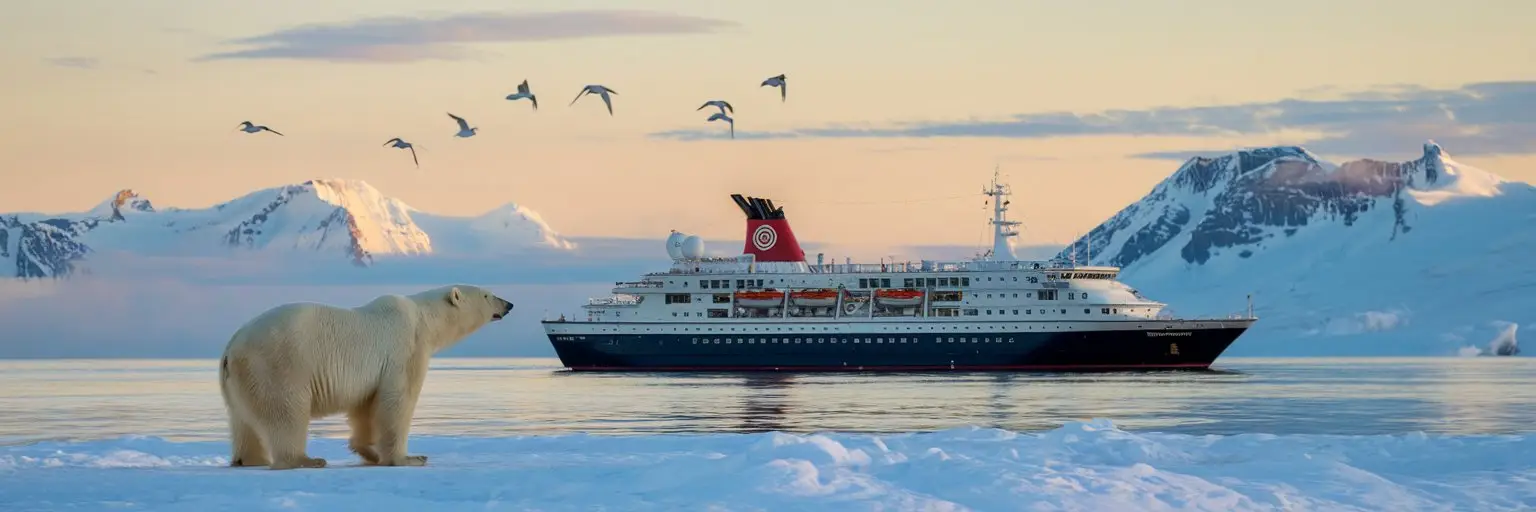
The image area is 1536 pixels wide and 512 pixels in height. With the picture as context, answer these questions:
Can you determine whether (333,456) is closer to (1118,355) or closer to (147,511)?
(147,511)

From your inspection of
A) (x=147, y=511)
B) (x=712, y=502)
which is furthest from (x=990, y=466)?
(x=147, y=511)

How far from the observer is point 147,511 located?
1227cm

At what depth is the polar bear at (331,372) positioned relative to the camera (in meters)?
15.2

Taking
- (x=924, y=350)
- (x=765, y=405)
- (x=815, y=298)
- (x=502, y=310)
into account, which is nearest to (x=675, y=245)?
(x=815, y=298)

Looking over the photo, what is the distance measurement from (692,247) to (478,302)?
64556mm

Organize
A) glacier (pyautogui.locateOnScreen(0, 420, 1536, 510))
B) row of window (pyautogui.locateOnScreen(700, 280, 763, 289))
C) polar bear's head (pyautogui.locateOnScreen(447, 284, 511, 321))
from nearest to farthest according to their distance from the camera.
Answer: glacier (pyautogui.locateOnScreen(0, 420, 1536, 510)) < polar bear's head (pyautogui.locateOnScreen(447, 284, 511, 321)) < row of window (pyautogui.locateOnScreen(700, 280, 763, 289))

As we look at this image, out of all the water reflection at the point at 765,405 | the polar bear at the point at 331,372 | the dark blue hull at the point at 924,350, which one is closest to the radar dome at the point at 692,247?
the dark blue hull at the point at 924,350

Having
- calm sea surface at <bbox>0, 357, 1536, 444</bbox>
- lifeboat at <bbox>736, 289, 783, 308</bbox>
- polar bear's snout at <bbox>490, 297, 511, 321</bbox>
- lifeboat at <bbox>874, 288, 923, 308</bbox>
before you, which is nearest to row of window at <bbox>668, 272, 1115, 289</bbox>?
lifeboat at <bbox>874, 288, 923, 308</bbox>

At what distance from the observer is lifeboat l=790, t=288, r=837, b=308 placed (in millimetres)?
78188

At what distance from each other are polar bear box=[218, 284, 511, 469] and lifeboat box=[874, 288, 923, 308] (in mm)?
61329

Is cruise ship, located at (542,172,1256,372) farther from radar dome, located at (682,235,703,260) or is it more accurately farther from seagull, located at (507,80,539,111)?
seagull, located at (507,80,539,111)

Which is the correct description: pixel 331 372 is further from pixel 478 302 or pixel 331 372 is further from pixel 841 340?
pixel 841 340

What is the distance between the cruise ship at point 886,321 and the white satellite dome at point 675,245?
70cm

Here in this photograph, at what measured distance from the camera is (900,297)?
255ft
